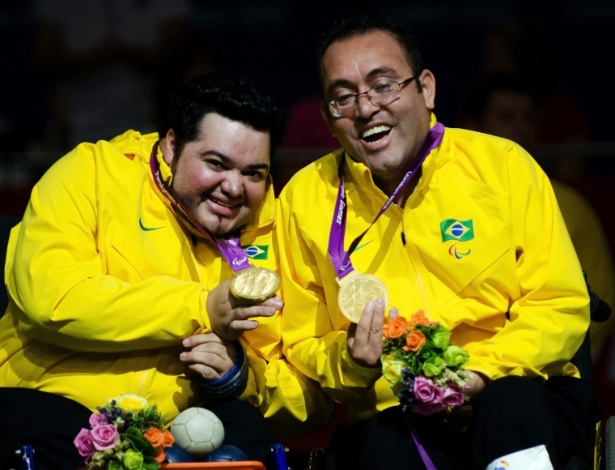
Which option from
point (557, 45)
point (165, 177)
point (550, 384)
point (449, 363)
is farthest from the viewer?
point (557, 45)

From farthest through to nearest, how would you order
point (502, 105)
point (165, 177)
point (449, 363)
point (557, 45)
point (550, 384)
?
1. point (557, 45)
2. point (502, 105)
3. point (165, 177)
4. point (550, 384)
5. point (449, 363)

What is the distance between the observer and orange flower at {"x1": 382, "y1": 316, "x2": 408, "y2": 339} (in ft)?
15.5

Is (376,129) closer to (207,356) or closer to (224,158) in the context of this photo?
(224,158)

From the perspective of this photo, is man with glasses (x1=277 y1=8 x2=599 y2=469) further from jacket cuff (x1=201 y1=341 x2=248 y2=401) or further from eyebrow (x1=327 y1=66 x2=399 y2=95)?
jacket cuff (x1=201 y1=341 x2=248 y2=401)

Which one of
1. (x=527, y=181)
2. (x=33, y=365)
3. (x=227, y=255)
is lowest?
(x=33, y=365)

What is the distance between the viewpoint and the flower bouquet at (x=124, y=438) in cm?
456

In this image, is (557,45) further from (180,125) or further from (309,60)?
(180,125)

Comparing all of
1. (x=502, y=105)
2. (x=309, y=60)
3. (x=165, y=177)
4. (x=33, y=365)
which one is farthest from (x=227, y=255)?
(x=309, y=60)

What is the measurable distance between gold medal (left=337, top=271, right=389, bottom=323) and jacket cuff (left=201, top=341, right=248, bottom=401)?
1.54 feet

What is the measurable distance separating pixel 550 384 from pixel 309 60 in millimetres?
3839

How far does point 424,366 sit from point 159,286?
1.03 m

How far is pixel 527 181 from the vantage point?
519 cm

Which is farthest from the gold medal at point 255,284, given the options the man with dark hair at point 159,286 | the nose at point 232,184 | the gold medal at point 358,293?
the nose at point 232,184

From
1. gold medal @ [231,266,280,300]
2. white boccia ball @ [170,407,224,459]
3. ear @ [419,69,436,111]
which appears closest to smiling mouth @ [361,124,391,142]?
ear @ [419,69,436,111]
